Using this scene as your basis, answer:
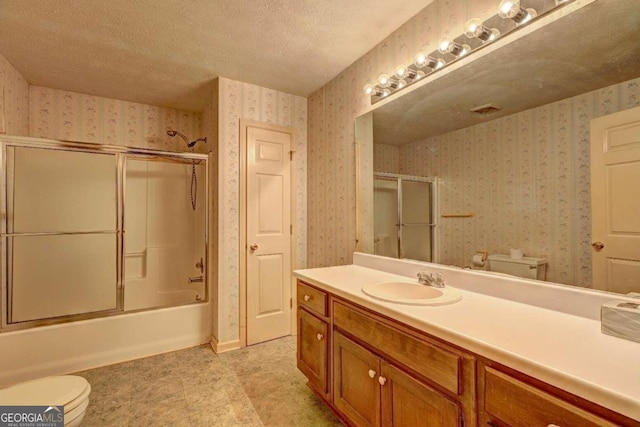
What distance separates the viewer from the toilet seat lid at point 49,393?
1.27m

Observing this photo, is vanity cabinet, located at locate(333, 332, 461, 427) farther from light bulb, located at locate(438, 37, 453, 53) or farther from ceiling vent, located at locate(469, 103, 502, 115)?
light bulb, located at locate(438, 37, 453, 53)

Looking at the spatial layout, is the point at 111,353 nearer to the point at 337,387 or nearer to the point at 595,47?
the point at 337,387

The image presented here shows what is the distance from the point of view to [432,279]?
4.90 feet

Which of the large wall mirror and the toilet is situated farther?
the toilet

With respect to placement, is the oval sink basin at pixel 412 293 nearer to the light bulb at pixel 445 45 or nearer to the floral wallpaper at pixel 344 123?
the floral wallpaper at pixel 344 123

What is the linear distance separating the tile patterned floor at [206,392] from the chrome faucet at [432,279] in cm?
94

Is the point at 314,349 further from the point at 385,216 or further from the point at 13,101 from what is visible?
the point at 13,101

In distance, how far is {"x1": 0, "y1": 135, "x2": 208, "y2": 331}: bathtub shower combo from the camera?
2.37m

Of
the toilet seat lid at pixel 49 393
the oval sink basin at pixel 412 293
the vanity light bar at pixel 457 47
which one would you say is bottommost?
the toilet seat lid at pixel 49 393


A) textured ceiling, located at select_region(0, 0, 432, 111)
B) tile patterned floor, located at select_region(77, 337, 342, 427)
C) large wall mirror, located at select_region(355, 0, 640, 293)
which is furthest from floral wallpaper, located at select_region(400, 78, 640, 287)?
tile patterned floor, located at select_region(77, 337, 342, 427)

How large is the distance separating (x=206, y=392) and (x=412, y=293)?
4.96ft

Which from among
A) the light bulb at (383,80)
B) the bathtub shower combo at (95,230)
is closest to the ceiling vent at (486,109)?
the light bulb at (383,80)

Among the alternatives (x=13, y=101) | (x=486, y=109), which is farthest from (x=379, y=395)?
(x=13, y=101)

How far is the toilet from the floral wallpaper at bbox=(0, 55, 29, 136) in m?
2.01
